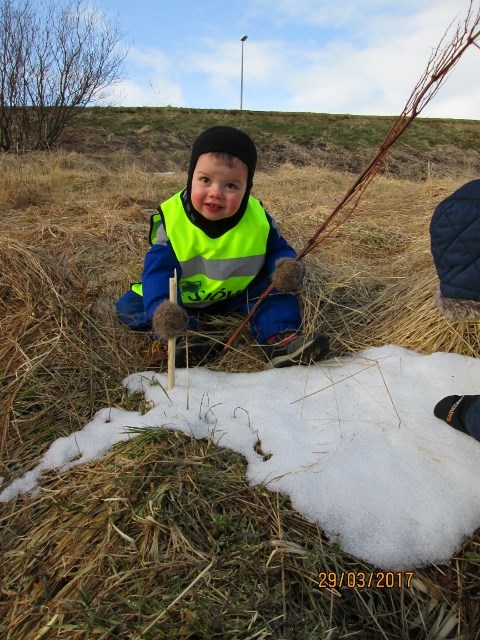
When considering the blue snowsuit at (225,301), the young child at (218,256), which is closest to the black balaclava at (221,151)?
the young child at (218,256)

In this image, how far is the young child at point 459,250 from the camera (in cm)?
130

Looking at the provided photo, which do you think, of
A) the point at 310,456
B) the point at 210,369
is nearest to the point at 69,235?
the point at 210,369

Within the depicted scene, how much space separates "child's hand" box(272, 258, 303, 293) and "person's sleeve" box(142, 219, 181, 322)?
0.56 metres

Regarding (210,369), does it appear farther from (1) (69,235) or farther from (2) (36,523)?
(1) (69,235)

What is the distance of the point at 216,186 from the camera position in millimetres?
2268

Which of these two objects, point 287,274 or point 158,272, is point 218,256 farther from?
point 287,274

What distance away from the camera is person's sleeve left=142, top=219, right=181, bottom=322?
2271mm

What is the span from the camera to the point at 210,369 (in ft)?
7.17

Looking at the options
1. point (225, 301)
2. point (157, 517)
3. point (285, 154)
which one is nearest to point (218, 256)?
point (225, 301)

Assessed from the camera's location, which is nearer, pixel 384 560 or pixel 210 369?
pixel 384 560

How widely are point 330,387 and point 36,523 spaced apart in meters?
1.16

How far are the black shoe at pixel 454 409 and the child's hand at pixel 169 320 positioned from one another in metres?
0.98

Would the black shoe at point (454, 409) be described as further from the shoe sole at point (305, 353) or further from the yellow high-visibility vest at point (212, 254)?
the yellow high-visibility vest at point (212, 254)
